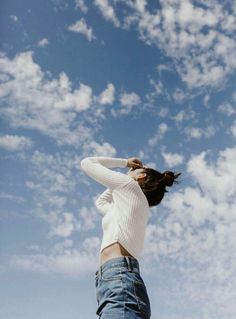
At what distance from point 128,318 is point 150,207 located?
1.53m

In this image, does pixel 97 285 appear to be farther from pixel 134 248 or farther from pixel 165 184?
pixel 165 184

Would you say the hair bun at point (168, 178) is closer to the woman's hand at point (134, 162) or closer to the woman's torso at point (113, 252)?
the woman's hand at point (134, 162)

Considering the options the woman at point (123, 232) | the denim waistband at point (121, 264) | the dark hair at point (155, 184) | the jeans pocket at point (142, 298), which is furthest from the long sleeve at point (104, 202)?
the jeans pocket at point (142, 298)

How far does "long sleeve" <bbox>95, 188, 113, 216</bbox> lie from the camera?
490 cm

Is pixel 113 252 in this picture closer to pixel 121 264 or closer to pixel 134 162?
pixel 121 264

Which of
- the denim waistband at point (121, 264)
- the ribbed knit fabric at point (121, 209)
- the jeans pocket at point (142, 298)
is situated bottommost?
the jeans pocket at point (142, 298)

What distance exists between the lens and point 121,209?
456 cm

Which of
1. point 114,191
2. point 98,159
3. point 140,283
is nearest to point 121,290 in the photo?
point 140,283

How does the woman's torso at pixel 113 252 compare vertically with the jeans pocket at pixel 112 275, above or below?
above

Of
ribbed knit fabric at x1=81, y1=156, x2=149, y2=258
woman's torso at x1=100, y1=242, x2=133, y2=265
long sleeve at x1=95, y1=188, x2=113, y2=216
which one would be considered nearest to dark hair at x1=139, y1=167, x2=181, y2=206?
ribbed knit fabric at x1=81, y1=156, x2=149, y2=258

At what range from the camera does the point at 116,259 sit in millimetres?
4129

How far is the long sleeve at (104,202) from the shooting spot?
4902 millimetres

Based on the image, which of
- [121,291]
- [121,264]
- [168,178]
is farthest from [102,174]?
[121,291]

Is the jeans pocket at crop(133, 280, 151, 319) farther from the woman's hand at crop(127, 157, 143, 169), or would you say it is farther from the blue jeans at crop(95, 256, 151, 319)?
the woman's hand at crop(127, 157, 143, 169)
